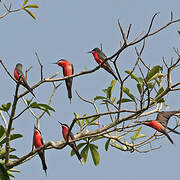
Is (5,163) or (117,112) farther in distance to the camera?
(5,163)

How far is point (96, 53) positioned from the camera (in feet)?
17.5

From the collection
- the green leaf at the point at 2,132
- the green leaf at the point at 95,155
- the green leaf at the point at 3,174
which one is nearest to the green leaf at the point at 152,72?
the green leaf at the point at 95,155

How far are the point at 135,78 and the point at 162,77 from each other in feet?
1.90

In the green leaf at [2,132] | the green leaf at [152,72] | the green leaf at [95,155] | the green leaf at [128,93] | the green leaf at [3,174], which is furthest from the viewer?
the green leaf at [95,155]

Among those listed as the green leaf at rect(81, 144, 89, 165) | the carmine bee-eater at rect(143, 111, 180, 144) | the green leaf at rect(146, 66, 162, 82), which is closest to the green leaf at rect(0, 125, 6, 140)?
the green leaf at rect(81, 144, 89, 165)

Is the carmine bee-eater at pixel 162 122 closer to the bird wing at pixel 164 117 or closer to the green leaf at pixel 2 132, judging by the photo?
the bird wing at pixel 164 117

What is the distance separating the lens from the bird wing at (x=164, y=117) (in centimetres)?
446

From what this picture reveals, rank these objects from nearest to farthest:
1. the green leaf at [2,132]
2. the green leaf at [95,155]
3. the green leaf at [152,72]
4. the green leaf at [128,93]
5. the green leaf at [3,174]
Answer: the green leaf at [152,72] < the green leaf at [128,93] < the green leaf at [3,174] < the green leaf at [2,132] < the green leaf at [95,155]

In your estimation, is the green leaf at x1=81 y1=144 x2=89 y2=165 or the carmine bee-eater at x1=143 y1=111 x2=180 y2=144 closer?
the carmine bee-eater at x1=143 y1=111 x2=180 y2=144

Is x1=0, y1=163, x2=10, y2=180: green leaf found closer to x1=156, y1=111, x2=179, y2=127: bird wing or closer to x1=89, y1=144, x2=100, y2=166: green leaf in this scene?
x1=89, y1=144, x2=100, y2=166: green leaf

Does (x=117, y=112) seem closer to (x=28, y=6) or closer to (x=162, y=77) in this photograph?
(x=162, y=77)

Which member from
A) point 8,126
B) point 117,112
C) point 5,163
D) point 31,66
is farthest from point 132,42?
point 5,163

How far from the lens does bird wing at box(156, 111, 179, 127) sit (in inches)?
175

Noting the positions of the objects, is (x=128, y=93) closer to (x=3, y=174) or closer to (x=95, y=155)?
(x=95, y=155)
